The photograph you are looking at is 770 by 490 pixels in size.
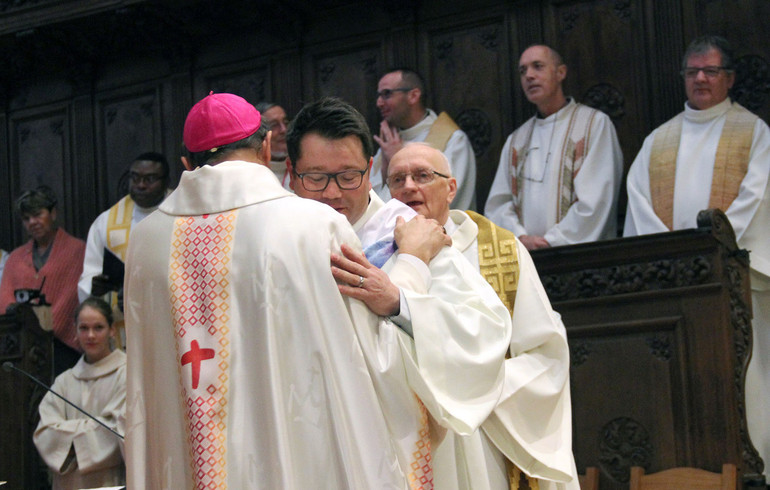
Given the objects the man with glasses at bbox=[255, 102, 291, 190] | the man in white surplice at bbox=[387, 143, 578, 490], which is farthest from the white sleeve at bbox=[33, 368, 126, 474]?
the man in white surplice at bbox=[387, 143, 578, 490]

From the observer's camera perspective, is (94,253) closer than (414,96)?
No

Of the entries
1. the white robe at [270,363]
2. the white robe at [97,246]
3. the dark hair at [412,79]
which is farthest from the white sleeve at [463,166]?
the white robe at [270,363]

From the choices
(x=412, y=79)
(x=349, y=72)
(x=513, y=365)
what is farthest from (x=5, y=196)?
(x=513, y=365)

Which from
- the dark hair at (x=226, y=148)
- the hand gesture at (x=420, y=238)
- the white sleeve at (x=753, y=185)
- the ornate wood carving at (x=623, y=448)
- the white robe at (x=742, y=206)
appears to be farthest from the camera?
the white sleeve at (x=753, y=185)

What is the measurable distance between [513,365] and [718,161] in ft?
12.0

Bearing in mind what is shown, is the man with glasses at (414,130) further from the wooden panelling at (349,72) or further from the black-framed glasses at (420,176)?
the black-framed glasses at (420,176)

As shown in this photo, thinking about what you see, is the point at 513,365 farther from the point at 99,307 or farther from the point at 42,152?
the point at 42,152

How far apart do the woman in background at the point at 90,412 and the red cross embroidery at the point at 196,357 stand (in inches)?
157

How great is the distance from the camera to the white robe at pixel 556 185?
7.32 metres

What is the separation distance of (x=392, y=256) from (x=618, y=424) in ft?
9.31

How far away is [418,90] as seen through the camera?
831cm

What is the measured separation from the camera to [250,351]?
3.00 m

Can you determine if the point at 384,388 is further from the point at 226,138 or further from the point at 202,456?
the point at 226,138

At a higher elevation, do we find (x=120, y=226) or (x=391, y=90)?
(x=391, y=90)
